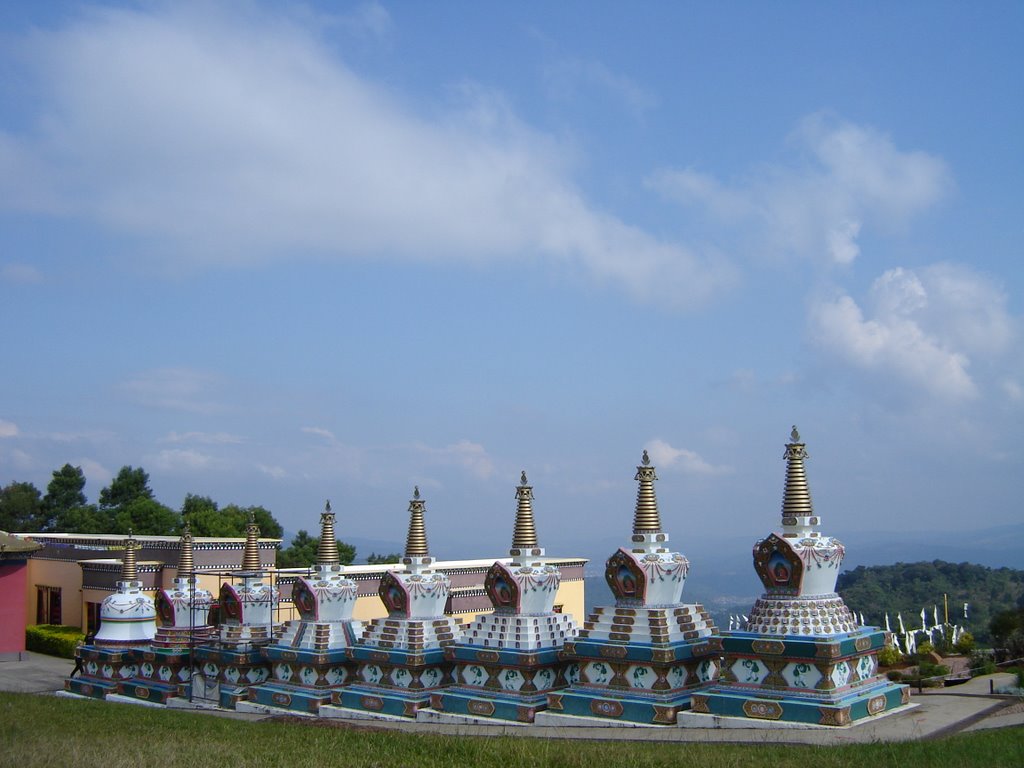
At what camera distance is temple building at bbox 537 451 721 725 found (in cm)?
1889

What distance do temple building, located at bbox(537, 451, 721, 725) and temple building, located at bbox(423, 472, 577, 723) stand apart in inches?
24.8

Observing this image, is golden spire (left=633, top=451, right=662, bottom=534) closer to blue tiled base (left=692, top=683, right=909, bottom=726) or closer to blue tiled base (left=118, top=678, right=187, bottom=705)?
blue tiled base (left=692, top=683, right=909, bottom=726)

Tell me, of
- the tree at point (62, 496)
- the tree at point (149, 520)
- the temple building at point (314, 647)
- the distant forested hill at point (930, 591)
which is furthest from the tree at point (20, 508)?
the distant forested hill at point (930, 591)

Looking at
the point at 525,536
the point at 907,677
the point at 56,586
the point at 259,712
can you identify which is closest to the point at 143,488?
the point at 56,586

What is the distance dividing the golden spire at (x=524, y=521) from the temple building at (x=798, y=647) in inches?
219

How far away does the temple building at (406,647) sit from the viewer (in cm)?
2206

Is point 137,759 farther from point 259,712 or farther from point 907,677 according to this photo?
point 907,677

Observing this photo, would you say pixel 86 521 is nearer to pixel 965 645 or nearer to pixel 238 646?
pixel 238 646

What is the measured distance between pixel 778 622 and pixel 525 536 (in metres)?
6.46

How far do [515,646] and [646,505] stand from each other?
414 cm

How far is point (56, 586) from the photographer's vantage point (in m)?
41.0

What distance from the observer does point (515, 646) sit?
21.0 metres

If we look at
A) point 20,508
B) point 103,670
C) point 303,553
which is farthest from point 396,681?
point 20,508

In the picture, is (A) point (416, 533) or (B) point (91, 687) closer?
(A) point (416, 533)
